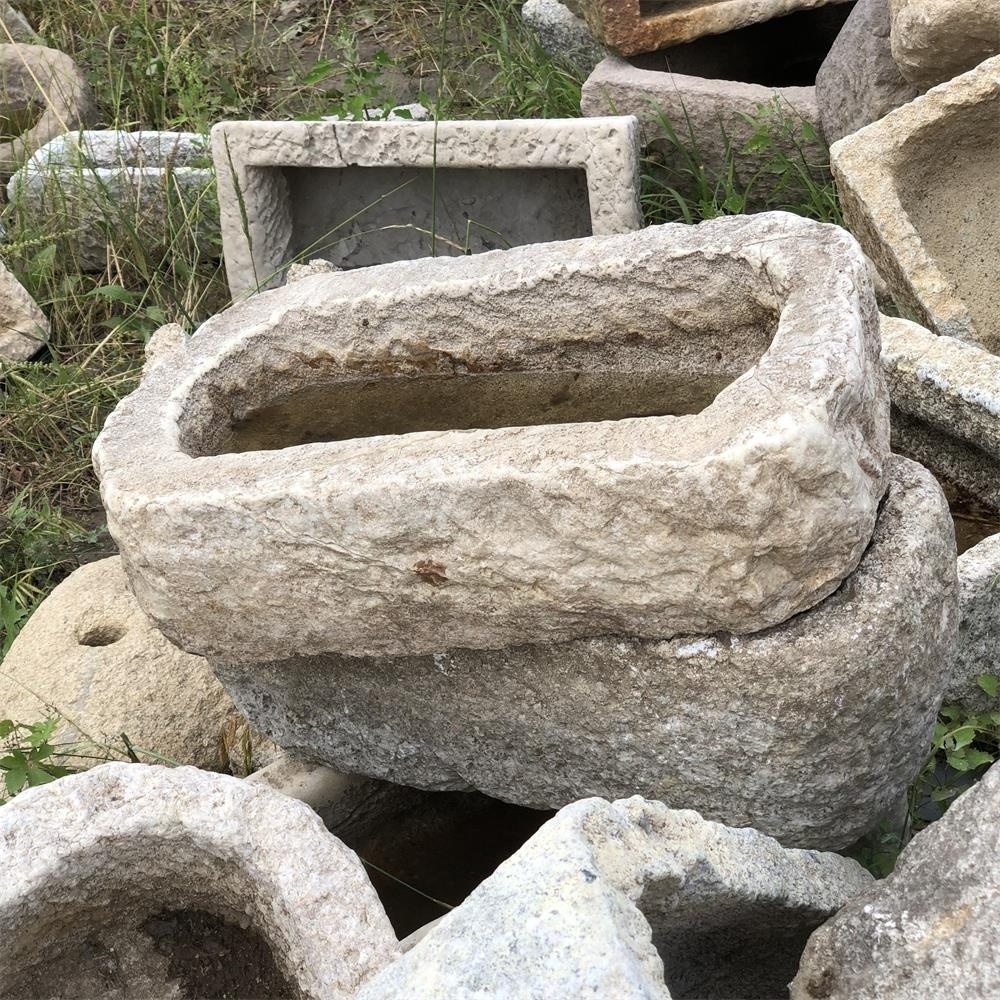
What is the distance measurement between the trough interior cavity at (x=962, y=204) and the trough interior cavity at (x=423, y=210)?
2.56ft

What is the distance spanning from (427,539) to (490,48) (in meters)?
3.26

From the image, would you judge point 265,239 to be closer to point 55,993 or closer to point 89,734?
point 89,734

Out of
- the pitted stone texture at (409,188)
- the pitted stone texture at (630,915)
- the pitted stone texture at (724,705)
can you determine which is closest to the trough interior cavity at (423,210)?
the pitted stone texture at (409,188)

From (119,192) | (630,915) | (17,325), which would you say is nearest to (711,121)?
(119,192)

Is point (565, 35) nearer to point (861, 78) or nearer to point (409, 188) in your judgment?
point (409, 188)

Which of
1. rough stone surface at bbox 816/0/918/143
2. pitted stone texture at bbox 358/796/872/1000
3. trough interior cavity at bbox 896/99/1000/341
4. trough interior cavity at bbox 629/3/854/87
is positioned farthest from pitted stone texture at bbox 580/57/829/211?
pitted stone texture at bbox 358/796/872/1000

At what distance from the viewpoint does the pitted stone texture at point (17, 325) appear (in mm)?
3465

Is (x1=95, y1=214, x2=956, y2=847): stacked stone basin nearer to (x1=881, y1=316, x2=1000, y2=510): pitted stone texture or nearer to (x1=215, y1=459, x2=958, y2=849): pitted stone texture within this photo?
(x1=215, y1=459, x2=958, y2=849): pitted stone texture

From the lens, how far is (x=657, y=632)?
5.28 feet

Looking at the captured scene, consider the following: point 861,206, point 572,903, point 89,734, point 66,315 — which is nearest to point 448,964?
point 572,903

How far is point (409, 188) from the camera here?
338 centimetres

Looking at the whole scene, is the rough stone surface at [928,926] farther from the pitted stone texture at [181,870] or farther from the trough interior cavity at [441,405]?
the trough interior cavity at [441,405]

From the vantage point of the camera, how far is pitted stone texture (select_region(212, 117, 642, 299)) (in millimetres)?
3031

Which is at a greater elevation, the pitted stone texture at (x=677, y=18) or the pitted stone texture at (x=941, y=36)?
the pitted stone texture at (x=941, y=36)
